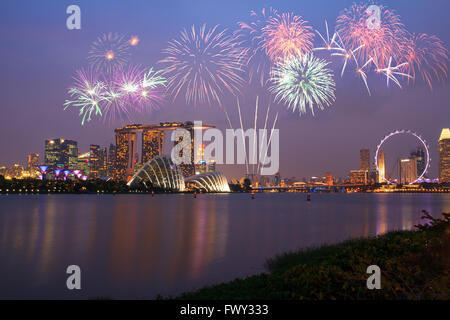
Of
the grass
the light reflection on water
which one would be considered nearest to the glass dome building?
the light reflection on water

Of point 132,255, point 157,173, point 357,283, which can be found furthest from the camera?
point 157,173

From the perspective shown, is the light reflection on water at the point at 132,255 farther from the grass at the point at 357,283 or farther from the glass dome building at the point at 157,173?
the glass dome building at the point at 157,173

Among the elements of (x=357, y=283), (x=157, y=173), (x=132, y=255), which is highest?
(x=157, y=173)

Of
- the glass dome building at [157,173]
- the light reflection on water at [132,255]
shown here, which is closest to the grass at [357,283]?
the light reflection on water at [132,255]

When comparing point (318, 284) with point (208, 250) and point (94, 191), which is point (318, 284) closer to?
point (208, 250)

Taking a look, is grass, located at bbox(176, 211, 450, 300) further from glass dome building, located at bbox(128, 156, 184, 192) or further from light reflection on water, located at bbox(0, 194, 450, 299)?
glass dome building, located at bbox(128, 156, 184, 192)

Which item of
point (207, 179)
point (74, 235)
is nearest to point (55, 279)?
point (74, 235)

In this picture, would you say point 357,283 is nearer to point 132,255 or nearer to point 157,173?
point 132,255

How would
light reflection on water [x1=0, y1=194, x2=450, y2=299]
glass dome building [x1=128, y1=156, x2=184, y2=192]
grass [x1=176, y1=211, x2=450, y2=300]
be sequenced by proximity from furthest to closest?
glass dome building [x1=128, y1=156, x2=184, y2=192], light reflection on water [x1=0, y1=194, x2=450, y2=299], grass [x1=176, y1=211, x2=450, y2=300]

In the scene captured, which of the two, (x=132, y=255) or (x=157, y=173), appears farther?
(x=157, y=173)

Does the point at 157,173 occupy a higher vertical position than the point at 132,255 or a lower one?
higher

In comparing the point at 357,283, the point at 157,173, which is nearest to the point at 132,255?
the point at 357,283
